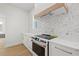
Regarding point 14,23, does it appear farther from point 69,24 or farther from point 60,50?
point 60,50

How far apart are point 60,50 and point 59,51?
2.1 inches

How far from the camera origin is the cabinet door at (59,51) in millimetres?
1795

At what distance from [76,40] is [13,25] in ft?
16.8

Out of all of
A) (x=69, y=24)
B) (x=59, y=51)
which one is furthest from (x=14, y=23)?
(x=59, y=51)

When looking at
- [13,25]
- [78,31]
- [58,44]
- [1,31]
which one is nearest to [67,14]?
[78,31]

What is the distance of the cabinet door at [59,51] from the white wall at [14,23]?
467cm

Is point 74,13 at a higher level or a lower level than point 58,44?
higher

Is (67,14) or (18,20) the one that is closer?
(67,14)

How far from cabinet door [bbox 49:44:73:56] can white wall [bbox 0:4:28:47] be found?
4.67 meters

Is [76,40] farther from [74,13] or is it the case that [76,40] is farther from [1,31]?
[1,31]

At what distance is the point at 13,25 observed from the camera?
687cm

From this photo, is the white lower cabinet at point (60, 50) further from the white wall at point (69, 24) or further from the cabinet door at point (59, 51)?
the white wall at point (69, 24)

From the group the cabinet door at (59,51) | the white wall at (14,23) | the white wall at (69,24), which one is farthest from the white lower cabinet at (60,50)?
the white wall at (14,23)

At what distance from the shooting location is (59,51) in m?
2.08
